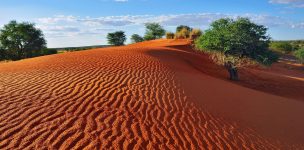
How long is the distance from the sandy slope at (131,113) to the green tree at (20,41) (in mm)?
32805

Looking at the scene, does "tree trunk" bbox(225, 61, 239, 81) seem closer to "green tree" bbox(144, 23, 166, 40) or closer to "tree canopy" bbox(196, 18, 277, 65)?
"tree canopy" bbox(196, 18, 277, 65)

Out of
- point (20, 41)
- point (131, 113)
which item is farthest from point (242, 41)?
point (20, 41)

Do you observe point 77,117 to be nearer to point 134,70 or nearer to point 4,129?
point 4,129

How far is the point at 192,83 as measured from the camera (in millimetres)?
13109

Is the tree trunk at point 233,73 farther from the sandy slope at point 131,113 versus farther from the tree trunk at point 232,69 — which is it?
the sandy slope at point 131,113

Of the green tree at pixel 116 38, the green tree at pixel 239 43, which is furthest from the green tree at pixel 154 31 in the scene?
the green tree at pixel 239 43

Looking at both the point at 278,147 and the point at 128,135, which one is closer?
the point at 128,135

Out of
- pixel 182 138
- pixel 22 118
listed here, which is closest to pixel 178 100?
pixel 182 138

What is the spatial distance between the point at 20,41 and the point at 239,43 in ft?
116

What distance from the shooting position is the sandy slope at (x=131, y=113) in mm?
6562

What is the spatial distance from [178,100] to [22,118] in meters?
5.01

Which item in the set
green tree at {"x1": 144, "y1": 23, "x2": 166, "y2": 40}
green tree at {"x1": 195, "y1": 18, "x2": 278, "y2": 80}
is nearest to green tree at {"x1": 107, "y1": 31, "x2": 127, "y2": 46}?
green tree at {"x1": 144, "y1": 23, "x2": 166, "y2": 40}

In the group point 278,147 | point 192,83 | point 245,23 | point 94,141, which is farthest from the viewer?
point 245,23

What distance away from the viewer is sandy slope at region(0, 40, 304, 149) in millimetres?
6562
